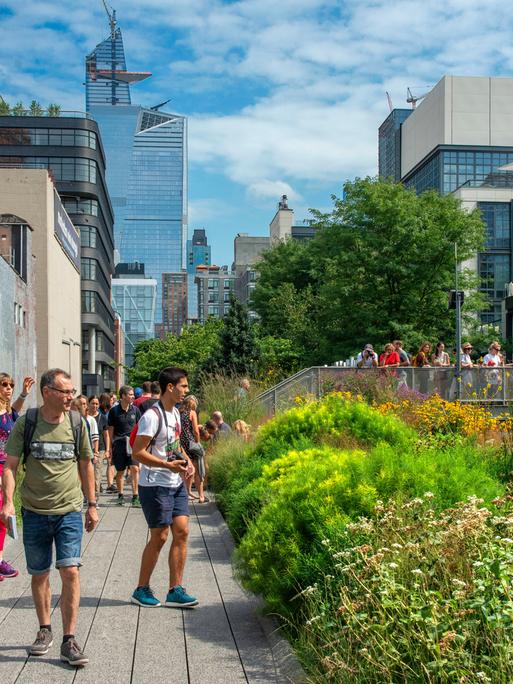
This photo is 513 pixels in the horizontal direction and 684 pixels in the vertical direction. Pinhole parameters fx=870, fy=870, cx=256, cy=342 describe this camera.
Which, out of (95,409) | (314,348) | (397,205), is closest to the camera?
(95,409)

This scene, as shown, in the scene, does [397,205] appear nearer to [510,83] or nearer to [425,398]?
[425,398]

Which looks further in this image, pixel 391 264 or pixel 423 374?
pixel 391 264

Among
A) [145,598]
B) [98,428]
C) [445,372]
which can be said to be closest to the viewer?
[145,598]

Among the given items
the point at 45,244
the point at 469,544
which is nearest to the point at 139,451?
the point at 469,544

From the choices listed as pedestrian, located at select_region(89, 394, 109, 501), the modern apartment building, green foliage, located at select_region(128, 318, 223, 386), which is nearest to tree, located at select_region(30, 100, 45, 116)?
the modern apartment building

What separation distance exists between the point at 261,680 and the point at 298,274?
2148 inches

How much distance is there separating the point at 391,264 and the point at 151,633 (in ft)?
102

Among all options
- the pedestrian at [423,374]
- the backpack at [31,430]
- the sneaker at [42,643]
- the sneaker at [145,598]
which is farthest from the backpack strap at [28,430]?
the pedestrian at [423,374]

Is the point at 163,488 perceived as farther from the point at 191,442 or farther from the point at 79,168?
the point at 79,168

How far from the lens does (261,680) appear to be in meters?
5.14

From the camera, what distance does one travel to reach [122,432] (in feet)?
44.9

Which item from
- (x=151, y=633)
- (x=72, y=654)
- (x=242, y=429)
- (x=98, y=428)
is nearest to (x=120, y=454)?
(x=98, y=428)

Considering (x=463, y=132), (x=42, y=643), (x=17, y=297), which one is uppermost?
(x=463, y=132)

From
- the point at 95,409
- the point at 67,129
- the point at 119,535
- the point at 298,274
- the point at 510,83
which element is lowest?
the point at 119,535
